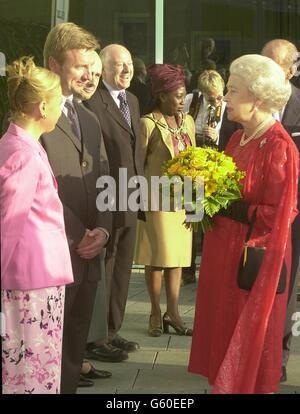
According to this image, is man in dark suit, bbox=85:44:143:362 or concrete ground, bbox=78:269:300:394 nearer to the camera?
concrete ground, bbox=78:269:300:394

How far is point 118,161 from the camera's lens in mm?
8055

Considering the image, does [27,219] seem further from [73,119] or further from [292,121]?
[292,121]

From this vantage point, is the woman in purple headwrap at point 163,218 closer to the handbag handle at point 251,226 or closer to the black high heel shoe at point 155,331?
the black high heel shoe at point 155,331

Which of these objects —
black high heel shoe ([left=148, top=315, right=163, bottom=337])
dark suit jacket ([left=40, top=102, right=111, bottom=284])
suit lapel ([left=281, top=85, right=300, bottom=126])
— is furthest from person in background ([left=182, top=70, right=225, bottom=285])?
dark suit jacket ([left=40, top=102, right=111, bottom=284])

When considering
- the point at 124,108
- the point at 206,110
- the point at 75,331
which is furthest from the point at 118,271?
the point at 206,110

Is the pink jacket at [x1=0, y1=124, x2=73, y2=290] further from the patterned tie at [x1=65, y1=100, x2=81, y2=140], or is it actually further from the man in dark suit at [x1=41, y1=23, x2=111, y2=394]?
the patterned tie at [x1=65, y1=100, x2=81, y2=140]

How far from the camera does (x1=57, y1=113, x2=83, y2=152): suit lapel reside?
6.29 meters

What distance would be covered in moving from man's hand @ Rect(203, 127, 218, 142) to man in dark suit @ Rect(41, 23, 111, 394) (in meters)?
3.79

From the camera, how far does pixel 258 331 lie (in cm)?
640

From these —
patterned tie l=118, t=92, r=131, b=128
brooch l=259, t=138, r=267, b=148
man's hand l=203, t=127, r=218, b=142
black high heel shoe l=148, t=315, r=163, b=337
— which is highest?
patterned tie l=118, t=92, r=131, b=128

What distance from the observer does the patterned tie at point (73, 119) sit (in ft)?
21.3

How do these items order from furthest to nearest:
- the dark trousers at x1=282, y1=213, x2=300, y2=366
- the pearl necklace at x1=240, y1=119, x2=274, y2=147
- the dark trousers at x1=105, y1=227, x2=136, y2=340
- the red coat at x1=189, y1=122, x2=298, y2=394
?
the dark trousers at x1=105, y1=227, x2=136, y2=340
the dark trousers at x1=282, y1=213, x2=300, y2=366
the pearl necklace at x1=240, y1=119, x2=274, y2=147
the red coat at x1=189, y1=122, x2=298, y2=394

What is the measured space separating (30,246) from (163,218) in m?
3.72

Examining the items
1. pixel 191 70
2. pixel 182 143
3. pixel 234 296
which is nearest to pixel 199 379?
pixel 234 296
